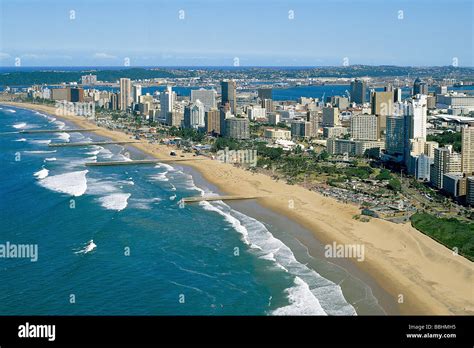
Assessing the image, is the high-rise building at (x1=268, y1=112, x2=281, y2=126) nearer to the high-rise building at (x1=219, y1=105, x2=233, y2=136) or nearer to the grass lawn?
the high-rise building at (x1=219, y1=105, x2=233, y2=136)

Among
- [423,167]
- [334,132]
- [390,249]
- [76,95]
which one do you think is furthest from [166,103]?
[390,249]

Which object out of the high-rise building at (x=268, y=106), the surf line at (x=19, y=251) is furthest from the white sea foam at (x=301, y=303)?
the high-rise building at (x=268, y=106)

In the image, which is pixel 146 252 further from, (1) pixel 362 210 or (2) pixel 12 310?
(1) pixel 362 210

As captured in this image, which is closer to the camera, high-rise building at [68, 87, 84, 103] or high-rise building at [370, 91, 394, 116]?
high-rise building at [370, 91, 394, 116]

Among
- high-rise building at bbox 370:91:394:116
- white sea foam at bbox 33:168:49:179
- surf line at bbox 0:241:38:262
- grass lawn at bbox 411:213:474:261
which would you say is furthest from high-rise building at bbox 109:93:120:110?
surf line at bbox 0:241:38:262

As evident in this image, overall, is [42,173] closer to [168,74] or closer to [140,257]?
[140,257]

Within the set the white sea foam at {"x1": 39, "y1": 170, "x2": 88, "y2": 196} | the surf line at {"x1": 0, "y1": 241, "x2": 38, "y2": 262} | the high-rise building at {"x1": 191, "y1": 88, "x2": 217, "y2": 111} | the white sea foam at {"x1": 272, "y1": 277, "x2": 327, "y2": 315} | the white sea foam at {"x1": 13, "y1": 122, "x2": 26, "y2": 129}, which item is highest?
the high-rise building at {"x1": 191, "y1": 88, "x2": 217, "y2": 111}

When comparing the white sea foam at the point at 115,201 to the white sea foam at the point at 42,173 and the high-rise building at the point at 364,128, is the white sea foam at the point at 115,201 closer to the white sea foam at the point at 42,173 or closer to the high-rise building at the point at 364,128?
the white sea foam at the point at 42,173
